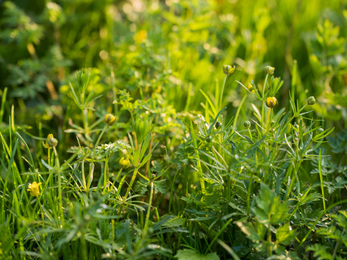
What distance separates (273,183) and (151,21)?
176 cm

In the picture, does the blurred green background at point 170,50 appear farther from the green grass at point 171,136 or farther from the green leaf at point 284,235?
the green leaf at point 284,235

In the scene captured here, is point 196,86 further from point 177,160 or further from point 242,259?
point 242,259

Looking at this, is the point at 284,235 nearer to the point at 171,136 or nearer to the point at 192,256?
the point at 192,256

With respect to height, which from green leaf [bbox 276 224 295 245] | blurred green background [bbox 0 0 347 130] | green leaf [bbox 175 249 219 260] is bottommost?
green leaf [bbox 175 249 219 260]

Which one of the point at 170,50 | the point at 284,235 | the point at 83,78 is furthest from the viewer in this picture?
the point at 170,50

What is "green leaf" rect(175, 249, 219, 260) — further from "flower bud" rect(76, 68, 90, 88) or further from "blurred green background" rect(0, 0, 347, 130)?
"blurred green background" rect(0, 0, 347, 130)

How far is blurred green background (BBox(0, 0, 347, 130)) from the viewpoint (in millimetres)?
1946

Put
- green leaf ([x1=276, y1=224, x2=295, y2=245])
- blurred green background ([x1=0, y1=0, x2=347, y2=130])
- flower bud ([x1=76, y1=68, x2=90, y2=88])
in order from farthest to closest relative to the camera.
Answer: blurred green background ([x1=0, y1=0, x2=347, y2=130]) < flower bud ([x1=76, y1=68, x2=90, y2=88]) < green leaf ([x1=276, y1=224, x2=295, y2=245])

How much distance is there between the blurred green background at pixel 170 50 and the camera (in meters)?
1.95

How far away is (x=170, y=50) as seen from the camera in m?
2.17

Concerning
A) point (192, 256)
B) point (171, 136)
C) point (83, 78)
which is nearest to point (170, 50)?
point (171, 136)

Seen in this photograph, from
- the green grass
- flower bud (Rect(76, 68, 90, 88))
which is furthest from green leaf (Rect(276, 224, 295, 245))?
flower bud (Rect(76, 68, 90, 88))

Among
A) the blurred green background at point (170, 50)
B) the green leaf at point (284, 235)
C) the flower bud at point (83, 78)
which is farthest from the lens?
the blurred green background at point (170, 50)

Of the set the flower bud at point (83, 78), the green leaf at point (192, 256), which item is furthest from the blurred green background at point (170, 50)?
the green leaf at point (192, 256)
